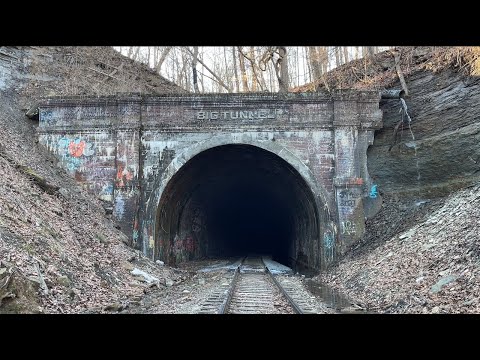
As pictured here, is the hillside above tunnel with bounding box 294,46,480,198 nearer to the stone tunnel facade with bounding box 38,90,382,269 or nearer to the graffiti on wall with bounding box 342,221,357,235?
the stone tunnel facade with bounding box 38,90,382,269

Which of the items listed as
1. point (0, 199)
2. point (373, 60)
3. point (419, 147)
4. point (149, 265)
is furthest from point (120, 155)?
point (373, 60)

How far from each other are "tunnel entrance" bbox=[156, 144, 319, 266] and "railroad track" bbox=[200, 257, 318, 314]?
147 inches

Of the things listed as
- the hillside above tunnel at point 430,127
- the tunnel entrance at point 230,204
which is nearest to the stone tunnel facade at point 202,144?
the tunnel entrance at point 230,204

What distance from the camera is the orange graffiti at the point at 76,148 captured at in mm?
14547

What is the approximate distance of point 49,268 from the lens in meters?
7.52

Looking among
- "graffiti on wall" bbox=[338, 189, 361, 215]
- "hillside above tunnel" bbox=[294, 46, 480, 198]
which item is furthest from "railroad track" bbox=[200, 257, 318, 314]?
"hillside above tunnel" bbox=[294, 46, 480, 198]

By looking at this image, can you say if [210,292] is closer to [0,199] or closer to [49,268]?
[49,268]

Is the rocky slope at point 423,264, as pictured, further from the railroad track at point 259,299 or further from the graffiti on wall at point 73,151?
the graffiti on wall at point 73,151

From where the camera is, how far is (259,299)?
31.4ft

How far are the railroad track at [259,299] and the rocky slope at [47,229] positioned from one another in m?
1.68

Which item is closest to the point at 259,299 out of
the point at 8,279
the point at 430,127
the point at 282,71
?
the point at 8,279

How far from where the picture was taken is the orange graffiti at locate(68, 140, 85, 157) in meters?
14.5

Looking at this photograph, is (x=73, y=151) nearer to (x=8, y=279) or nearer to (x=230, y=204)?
(x=8, y=279)
